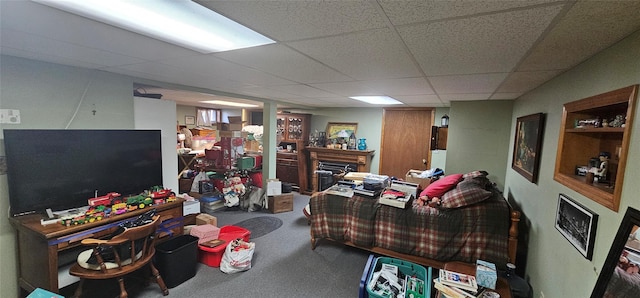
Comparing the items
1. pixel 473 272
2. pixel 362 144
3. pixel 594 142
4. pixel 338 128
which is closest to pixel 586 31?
pixel 594 142

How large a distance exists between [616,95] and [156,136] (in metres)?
3.47

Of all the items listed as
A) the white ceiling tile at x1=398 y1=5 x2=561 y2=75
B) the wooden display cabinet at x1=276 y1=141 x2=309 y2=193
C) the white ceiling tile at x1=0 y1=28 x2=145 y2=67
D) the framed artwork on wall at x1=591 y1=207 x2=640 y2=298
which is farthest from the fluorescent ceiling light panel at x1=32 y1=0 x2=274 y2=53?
the wooden display cabinet at x1=276 y1=141 x2=309 y2=193

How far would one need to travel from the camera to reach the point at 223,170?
4.54m

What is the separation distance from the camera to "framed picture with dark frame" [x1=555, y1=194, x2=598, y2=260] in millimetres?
1231

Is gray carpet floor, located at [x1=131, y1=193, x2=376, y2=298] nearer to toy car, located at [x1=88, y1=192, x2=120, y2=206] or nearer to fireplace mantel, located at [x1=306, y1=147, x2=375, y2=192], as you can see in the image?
toy car, located at [x1=88, y1=192, x2=120, y2=206]

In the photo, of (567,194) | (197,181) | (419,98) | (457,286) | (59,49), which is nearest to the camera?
(567,194)

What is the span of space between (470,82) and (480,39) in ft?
4.08

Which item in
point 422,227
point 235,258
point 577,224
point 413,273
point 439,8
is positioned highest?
point 439,8

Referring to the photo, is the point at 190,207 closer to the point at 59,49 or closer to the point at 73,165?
the point at 73,165

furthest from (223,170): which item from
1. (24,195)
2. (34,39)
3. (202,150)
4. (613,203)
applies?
(613,203)

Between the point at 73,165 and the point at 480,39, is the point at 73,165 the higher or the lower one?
the lower one

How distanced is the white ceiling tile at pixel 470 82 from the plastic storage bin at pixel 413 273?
164 cm

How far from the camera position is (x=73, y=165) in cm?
214

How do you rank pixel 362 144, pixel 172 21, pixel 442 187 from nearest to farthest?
pixel 172 21 < pixel 442 187 < pixel 362 144
